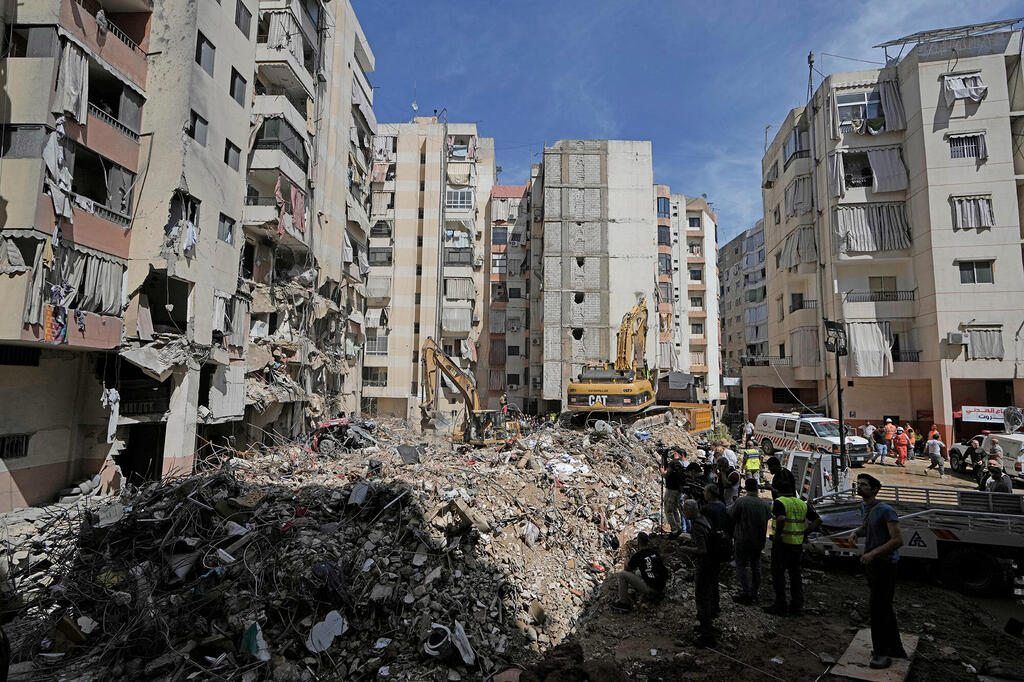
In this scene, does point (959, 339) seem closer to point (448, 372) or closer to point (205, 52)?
point (448, 372)

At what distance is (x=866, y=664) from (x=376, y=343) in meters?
32.2

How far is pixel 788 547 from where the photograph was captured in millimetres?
6598

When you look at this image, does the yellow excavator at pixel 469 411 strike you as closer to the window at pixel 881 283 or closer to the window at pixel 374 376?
the window at pixel 374 376

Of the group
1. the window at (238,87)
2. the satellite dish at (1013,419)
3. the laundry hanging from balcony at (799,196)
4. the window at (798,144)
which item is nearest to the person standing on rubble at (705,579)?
the window at (238,87)

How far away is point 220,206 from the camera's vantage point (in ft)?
51.2

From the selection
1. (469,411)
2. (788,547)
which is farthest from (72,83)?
(788,547)

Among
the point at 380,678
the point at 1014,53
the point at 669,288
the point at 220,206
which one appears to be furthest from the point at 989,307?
the point at 220,206

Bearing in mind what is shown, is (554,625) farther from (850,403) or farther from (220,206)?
(850,403)

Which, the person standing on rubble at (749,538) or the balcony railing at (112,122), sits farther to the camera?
the balcony railing at (112,122)

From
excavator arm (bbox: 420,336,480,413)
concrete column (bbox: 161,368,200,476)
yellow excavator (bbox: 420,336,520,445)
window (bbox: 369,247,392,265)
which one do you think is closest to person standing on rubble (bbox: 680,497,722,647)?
yellow excavator (bbox: 420,336,520,445)

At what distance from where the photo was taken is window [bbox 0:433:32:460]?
1129 centimetres

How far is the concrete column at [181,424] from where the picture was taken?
13812 mm

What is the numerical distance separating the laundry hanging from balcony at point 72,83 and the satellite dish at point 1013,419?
3266cm

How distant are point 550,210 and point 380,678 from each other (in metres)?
31.6
